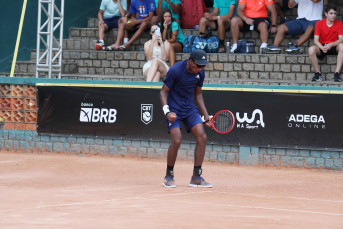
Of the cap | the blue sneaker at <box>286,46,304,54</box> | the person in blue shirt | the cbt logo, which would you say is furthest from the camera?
the blue sneaker at <box>286,46,304,54</box>

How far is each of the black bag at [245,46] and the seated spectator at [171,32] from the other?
153cm

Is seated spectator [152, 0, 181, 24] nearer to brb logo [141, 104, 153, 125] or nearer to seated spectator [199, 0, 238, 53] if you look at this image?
seated spectator [199, 0, 238, 53]

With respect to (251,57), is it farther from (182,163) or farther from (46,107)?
(46,107)

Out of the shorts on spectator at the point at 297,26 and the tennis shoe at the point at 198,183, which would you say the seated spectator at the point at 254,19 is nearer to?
the shorts on spectator at the point at 297,26

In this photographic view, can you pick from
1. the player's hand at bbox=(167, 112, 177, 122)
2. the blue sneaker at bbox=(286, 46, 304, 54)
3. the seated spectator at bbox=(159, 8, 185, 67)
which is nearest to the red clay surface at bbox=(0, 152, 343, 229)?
the player's hand at bbox=(167, 112, 177, 122)

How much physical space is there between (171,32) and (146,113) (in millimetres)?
3088

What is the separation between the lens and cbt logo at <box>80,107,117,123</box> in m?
11.3

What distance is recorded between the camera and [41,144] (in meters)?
11.9

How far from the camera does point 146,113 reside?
1109 cm

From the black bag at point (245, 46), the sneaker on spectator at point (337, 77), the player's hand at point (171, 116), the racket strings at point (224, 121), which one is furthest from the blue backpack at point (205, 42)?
the player's hand at point (171, 116)

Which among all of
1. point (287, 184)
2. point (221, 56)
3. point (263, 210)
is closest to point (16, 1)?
point (221, 56)

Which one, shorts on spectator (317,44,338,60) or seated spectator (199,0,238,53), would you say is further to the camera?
seated spectator (199,0,238,53)

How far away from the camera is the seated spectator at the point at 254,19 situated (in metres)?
13.2

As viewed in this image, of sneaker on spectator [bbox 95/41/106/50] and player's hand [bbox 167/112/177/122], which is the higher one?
sneaker on spectator [bbox 95/41/106/50]
